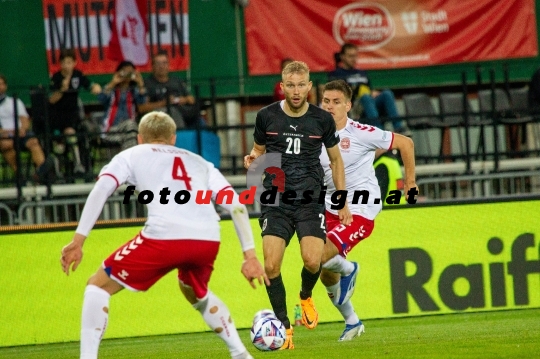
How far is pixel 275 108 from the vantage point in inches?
360

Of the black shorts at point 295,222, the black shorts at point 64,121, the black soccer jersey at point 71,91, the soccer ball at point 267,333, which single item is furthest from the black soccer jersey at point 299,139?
the black shorts at point 64,121

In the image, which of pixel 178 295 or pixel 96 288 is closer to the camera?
pixel 96 288

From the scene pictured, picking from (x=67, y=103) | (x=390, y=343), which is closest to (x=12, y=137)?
(x=67, y=103)

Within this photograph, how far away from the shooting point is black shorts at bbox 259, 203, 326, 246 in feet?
29.3

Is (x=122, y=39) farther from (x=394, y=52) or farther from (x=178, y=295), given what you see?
(x=178, y=295)

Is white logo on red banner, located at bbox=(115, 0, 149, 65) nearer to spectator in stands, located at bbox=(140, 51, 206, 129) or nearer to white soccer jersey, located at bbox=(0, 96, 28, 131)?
spectator in stands, located at bbox=(140, 51, 206, 129)

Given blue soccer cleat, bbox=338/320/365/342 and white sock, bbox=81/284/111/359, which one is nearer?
white sock, bbox=81/284/111/359

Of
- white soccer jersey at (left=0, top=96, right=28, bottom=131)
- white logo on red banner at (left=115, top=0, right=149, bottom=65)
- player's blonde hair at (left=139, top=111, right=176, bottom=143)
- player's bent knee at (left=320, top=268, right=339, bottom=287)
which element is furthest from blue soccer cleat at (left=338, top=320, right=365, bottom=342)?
white logo on red banner at (left=115, top=0, right=149, bottom=65)

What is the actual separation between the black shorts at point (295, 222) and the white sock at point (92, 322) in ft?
8.22

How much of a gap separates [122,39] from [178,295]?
6.62 meters

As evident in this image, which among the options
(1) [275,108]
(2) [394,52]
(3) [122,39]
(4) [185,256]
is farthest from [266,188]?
(2) [394,52]

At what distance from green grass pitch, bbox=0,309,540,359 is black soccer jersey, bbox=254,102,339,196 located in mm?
1470

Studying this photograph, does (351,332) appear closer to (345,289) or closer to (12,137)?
(345,289)

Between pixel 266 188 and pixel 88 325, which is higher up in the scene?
pixel 266 188
